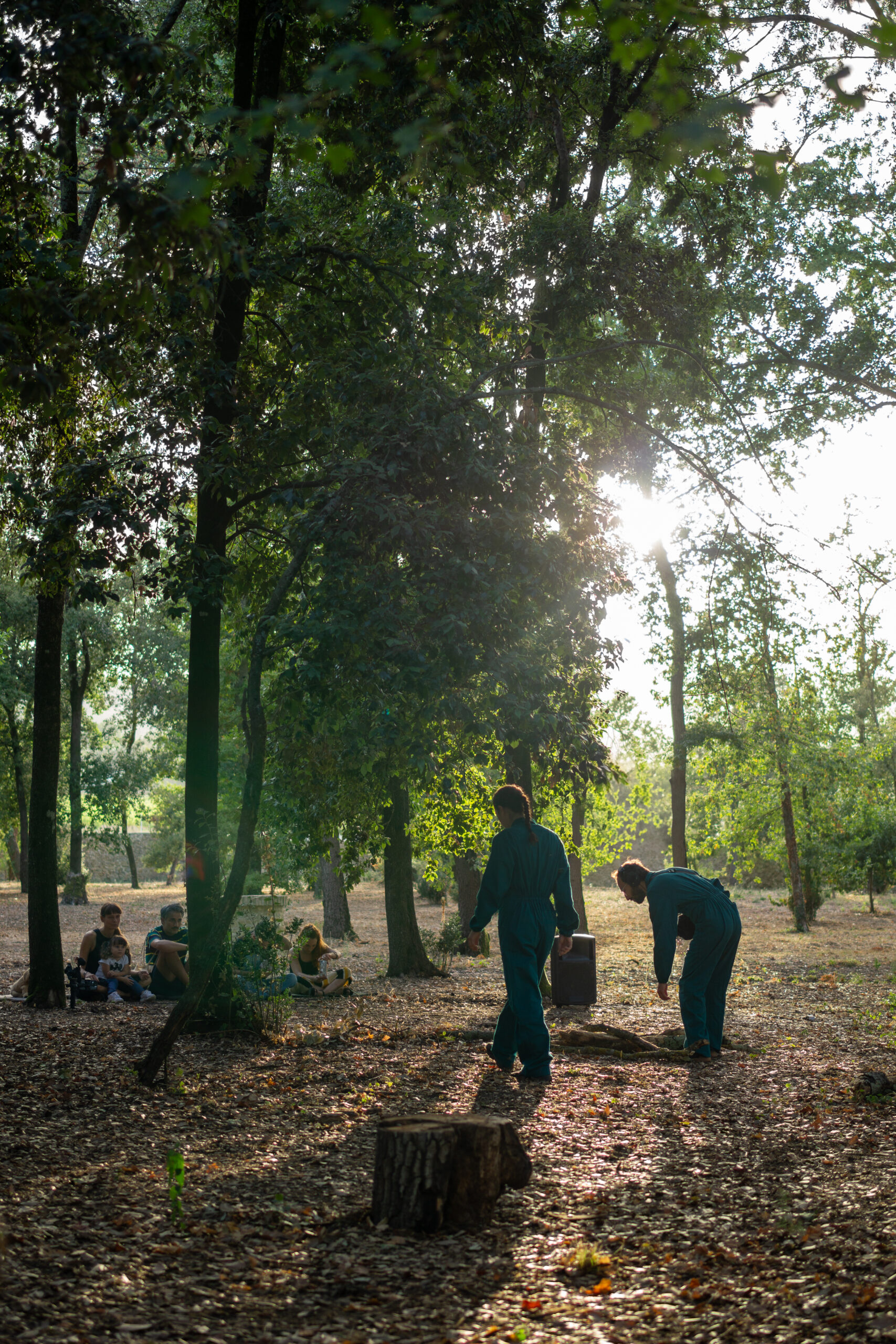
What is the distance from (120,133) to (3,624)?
83.3ft

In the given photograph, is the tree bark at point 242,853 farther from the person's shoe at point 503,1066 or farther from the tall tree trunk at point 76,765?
the tall tree trunk at point 76,765

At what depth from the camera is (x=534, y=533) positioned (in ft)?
29.0

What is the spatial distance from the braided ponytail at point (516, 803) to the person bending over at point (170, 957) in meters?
5.00

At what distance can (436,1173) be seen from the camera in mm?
4191

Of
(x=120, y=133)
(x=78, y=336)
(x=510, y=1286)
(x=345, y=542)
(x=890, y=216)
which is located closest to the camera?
(x=510, y=1286)

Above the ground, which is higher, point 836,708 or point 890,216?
point 890,216

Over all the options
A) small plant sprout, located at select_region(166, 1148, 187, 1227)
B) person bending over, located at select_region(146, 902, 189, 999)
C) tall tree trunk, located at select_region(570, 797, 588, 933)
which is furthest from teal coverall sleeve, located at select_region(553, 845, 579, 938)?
tall tree trunk, located at select_region(570, 797, 588, 933)

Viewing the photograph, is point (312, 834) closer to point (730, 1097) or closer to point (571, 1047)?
point (571, 1047)

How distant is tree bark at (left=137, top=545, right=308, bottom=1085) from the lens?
6.60 m

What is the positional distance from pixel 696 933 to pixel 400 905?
7.16m

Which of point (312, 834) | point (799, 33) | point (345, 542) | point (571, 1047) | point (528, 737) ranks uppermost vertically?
point (799, 33)

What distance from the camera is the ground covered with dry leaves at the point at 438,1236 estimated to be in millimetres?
3395

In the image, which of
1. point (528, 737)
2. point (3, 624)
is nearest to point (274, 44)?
point (528, 737)

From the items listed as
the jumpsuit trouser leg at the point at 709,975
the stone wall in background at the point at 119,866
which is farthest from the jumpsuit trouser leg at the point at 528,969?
the stone wall in background at the point at 119,866
